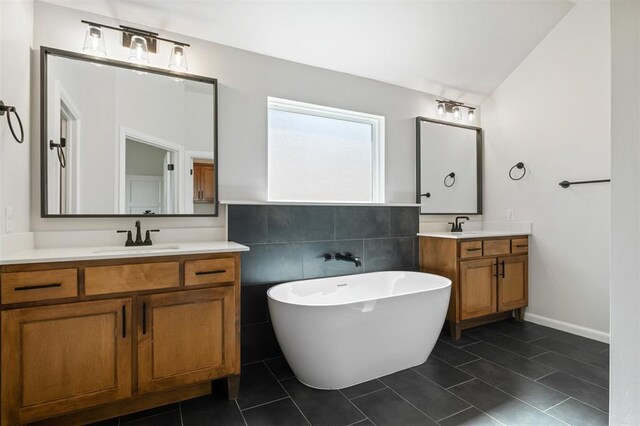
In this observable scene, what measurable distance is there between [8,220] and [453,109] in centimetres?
378

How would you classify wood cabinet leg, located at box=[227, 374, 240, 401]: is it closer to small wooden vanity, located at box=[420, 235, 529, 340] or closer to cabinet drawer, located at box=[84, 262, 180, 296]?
cabinet drawer, located at box=[84, 262, 180, 296]

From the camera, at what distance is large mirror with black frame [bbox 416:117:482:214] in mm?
3441

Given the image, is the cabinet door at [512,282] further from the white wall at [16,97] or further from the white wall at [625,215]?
the white wall at [16,97]

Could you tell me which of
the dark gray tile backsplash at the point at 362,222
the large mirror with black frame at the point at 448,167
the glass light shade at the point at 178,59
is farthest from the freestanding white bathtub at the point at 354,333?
the glass light shade at the point at 178,59

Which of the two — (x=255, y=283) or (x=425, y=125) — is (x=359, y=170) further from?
(x=255, y=283)

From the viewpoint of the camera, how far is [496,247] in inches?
123

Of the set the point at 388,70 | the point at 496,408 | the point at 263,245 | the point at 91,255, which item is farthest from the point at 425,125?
the point at 91,255

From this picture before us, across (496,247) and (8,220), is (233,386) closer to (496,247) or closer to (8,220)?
(8,220)

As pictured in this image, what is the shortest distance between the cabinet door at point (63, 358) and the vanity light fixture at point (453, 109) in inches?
131

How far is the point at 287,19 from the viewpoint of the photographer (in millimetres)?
2471

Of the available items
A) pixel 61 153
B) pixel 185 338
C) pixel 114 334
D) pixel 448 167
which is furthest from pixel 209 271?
pixel 448 167

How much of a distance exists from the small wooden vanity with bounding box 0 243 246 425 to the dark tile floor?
18cm

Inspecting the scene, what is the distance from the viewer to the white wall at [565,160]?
2.86 meters

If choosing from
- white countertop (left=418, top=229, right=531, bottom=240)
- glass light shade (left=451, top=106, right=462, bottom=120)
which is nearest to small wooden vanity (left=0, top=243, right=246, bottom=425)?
white countertop (left=418, top=229, right=531, bottom=240)
